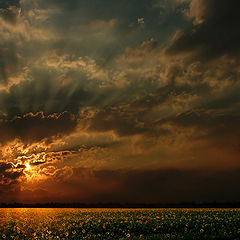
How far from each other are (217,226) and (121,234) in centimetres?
842

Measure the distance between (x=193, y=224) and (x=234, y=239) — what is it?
6.20 metres

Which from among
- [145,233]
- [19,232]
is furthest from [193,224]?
[19,232]

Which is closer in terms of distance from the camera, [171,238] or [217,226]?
[171,238]

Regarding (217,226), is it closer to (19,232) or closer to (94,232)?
(94,232)

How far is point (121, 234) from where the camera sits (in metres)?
22.6

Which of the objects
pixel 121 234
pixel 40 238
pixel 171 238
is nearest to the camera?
pixel 171 238

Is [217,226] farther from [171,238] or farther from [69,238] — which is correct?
[69,238]

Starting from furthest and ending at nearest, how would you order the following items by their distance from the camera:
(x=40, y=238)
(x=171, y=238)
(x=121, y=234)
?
(x=121, y=234) < (x=40, y=238) < (x=171, y=238)

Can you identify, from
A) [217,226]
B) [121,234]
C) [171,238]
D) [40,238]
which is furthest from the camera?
[217,226]

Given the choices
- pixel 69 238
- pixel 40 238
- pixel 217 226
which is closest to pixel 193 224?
pixel 217 226

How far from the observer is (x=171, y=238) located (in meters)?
19.3

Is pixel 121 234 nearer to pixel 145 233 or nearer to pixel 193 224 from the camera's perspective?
pixel 145 233

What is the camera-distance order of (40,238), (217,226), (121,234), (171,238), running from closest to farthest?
(171,238)
(40,238)
(121,234)
(217,226)

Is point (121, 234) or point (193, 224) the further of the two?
point (193, 224)
